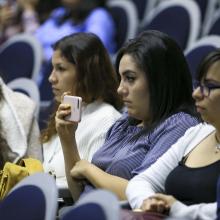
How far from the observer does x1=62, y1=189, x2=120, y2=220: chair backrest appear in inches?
109

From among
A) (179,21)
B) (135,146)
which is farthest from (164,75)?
(179,21)

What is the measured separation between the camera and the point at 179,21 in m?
6.16

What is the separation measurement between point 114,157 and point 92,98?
0.60 meters

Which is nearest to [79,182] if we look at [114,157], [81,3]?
[114,157]

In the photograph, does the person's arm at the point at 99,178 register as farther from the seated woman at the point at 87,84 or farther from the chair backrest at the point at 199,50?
the chair backrest at the point at 199,50

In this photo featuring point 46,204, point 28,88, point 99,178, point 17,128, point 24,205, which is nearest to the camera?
point 46,204

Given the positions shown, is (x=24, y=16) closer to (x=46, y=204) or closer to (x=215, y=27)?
(x=215, y=27)

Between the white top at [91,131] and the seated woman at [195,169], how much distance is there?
826 millimetres

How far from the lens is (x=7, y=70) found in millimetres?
6414

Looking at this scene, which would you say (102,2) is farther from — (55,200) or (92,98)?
(55,200)

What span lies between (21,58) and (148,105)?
2.56 meters

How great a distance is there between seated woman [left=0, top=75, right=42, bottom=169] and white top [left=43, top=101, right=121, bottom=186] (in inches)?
8.0

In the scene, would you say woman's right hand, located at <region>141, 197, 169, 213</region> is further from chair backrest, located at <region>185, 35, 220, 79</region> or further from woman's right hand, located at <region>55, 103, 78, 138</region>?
chair backrest, located at <region>185, 35, 220, 79</region>

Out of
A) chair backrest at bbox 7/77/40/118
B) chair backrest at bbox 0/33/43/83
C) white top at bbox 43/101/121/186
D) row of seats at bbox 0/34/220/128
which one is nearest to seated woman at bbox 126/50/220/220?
white top at bbox 43/101/121/186
